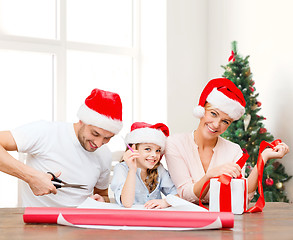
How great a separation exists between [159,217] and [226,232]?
0.71ft

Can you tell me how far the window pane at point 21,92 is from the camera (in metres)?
4.09

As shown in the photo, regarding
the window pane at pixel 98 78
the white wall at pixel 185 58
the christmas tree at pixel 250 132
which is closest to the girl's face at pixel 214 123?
the christmas tree at pixel 250 132

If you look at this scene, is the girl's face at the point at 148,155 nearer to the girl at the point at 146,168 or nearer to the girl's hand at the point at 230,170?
the girl at the point at 146,168

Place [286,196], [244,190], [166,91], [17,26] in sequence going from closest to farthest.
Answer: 1. [244,190]
2. [286,196]
3. [17,26]
4. [166,91]

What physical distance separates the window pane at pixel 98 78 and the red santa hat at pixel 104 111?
230 cm

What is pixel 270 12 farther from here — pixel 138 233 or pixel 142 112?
pixel 138 233

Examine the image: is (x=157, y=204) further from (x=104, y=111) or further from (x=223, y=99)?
(x=223, y=99)

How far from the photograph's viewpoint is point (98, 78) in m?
4.65

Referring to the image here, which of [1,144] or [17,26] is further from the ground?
[17,26]

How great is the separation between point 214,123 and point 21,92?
2.43 m

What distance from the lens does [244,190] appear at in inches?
74.0

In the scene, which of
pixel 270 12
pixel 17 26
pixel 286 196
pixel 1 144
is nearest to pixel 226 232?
pixel 1 144

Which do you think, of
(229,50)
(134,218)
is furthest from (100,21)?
(134,218)

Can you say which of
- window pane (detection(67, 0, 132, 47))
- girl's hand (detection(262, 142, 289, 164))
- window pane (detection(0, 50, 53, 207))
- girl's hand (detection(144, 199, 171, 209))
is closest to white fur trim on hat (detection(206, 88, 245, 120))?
girl's hand (detection(262, 142, 289, 164))
